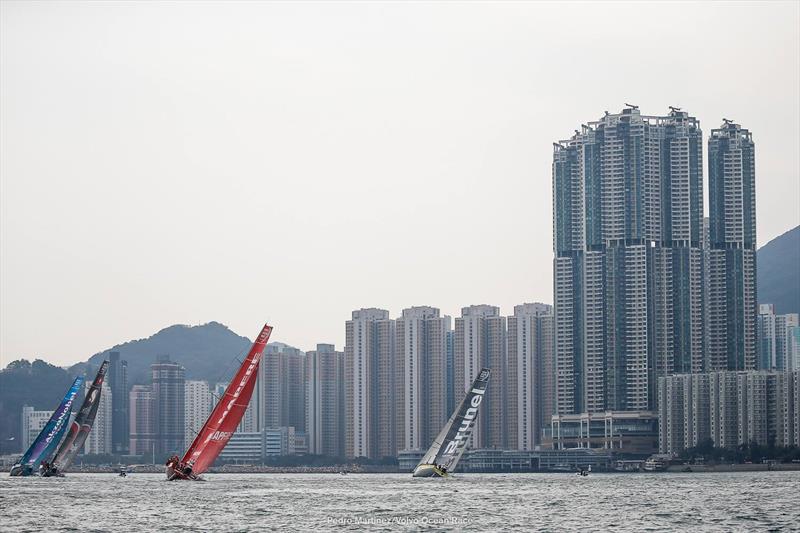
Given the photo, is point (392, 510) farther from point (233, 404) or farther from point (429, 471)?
point (429, 471)

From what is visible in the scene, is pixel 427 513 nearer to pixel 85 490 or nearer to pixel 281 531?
pixel 281 531

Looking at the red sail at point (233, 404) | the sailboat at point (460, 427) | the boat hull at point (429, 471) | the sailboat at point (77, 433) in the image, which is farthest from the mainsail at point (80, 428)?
the red sail at point (233, 404)

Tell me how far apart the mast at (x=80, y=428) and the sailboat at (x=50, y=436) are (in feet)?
2.23

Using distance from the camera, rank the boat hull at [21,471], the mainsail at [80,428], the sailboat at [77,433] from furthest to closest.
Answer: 1. the boat hull at [21,471]
2. the sailboat at [77,433]
3. the mainsail at [80,428]

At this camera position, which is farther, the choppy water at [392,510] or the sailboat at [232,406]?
the sailboat at [232,406]

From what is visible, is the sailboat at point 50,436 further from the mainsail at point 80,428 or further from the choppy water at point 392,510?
the choppy water at point 392,510

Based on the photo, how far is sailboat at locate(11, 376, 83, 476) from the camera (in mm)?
118125

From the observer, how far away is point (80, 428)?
398 ft

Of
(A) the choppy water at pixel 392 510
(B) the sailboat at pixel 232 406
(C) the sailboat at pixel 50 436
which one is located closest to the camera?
(A) the choppy water at pixel 392 510

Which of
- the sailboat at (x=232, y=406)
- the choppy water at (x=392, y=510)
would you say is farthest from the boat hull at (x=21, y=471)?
the sailboat at (x=232, y=406)

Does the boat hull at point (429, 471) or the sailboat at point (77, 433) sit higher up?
the sailboat at point (77, 433)

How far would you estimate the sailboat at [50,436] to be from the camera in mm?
118125

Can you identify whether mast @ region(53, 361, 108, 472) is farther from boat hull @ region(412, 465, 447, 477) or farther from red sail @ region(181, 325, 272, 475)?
red sail @ region(181, 325, 272, 475)

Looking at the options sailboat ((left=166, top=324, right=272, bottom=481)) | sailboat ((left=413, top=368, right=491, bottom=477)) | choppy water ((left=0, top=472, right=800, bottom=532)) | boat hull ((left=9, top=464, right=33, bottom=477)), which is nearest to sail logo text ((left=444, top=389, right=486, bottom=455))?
sailboat ((left=413, top=368, right=491, bottom=477))
